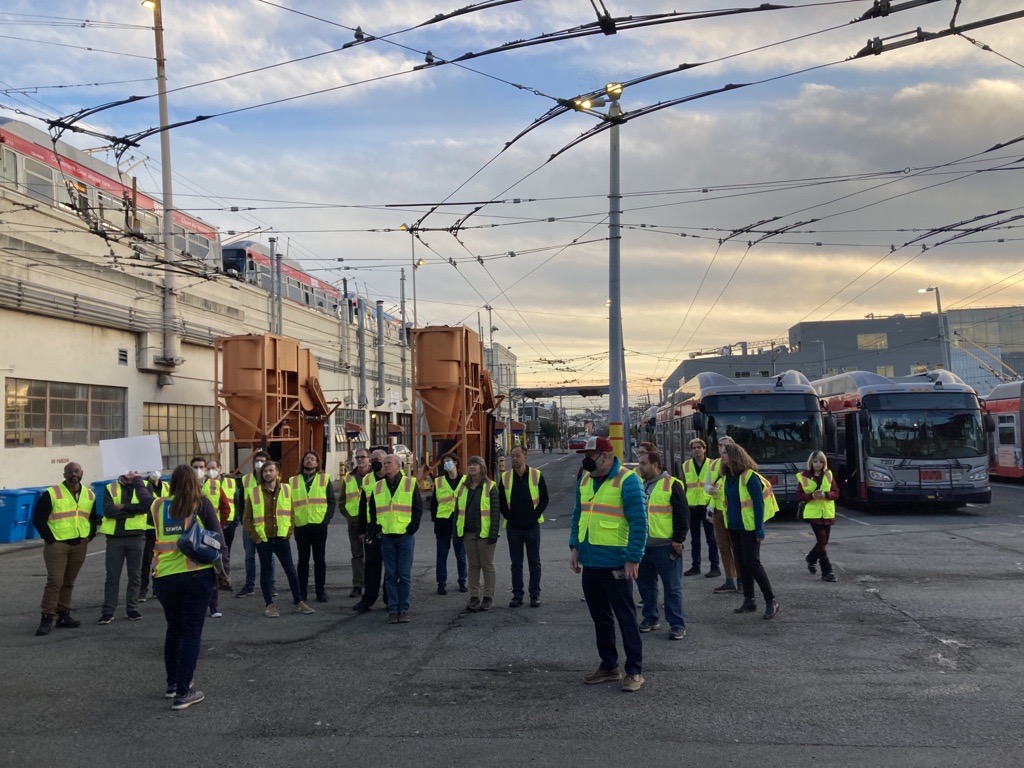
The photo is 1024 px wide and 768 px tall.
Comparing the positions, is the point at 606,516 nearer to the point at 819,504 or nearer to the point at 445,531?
the point at 445,531

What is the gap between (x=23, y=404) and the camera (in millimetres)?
20859

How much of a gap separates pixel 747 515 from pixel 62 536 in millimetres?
7011

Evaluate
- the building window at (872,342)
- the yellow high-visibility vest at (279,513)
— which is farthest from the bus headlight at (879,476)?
the building window at (872,342)

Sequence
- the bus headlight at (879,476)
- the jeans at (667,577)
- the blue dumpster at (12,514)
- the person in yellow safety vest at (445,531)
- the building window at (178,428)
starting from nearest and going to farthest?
the jeans at (667,577) → the person in yellow safety vest at (445,531) → the blue dumpster at (12,514) → the bus headlight at (879,476) → the building window at (178,428)

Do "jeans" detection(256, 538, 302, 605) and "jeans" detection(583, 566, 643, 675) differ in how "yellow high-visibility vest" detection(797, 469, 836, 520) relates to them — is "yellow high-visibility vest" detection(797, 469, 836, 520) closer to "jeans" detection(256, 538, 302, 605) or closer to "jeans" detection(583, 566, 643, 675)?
"jeans" detection(583, 566, 643, 675)

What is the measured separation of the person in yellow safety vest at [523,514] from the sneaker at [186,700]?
412 centimetres

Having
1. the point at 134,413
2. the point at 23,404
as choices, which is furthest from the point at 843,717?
the point at 134,413

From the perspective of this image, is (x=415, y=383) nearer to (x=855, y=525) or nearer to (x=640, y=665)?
(x=855, y=525)

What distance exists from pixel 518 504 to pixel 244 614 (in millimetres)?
3277

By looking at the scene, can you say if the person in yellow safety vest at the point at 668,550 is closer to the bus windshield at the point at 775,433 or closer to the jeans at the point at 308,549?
the jeans at the point at 308,549

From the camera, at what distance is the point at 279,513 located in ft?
31.4

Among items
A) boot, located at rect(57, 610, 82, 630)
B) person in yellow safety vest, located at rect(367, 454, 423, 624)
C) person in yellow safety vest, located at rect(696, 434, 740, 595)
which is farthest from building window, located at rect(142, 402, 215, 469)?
person in yellow safety vest, located at rect(696, 434, 740, 595)

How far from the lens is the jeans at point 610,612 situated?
6363mm

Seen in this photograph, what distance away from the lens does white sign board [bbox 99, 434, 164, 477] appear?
364 inches
